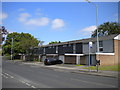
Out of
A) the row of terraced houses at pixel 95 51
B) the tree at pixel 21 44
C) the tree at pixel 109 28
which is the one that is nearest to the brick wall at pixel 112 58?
the row of terraced houses at pixel 95 51

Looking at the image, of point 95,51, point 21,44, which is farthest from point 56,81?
point 21,44

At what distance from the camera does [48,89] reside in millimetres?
9586

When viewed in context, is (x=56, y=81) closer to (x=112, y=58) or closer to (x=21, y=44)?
(x=112, y=58)

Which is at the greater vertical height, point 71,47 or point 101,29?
point 101,29

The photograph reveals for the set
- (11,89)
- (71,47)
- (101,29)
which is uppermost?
(101,29)

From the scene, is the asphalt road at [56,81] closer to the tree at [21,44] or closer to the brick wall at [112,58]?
the brick wall at [112,58]

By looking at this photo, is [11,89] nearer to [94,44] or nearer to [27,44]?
[94,44]

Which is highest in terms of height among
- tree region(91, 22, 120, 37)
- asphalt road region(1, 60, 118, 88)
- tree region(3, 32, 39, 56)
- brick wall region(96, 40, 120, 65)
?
tree region(91, 22, 120, 37)

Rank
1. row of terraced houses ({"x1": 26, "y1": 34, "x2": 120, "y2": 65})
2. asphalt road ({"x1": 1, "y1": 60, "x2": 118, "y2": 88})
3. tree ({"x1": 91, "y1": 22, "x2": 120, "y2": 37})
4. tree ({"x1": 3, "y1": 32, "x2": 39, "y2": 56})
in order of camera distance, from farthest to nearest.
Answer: tree ({"x1": 91, "y1": 22, "x2": 120, "y2": 37}), tree ({"x1": 3, "y1": 32, "x2": 39, "y2": 56}), row of terraced houses ({"x1": 26, "y1": 34, "x2": 120, "y2": 65}), asphalt road ({"x1": 1, "y1": 60, "x2": 118, "y2": 88})

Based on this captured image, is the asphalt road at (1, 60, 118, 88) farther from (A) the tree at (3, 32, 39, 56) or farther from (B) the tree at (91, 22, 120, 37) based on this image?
(B) the tree at (91, 22, 120, 37)

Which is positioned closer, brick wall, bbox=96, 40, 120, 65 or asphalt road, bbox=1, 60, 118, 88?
asphalt road, bbox=1, 60, 118, 88

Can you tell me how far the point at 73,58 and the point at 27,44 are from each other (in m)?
20.0

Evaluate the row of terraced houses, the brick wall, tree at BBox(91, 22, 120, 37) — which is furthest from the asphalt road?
tree at BBox(91, 22, 120, 37)

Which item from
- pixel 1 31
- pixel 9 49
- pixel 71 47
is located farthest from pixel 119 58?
pixel 9 49
